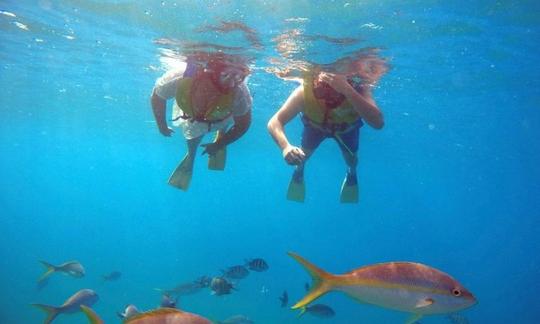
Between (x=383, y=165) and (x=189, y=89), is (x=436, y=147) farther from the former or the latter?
(x=189, y=89)

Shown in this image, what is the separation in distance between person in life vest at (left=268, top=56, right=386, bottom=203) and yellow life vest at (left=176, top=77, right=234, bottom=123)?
3.28 feet

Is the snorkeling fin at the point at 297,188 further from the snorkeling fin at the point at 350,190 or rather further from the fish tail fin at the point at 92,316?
the fish tail fin at the point at 92,316

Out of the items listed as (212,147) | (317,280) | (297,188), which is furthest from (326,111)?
(317,280)

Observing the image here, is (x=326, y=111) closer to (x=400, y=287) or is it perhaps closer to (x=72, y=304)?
(x=400, y=287)

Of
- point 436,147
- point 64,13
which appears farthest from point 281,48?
point 436,147

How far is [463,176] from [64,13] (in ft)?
177

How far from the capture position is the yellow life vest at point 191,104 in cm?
782

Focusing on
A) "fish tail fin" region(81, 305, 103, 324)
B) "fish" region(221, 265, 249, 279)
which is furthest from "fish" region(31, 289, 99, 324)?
"fish tail fin" region(81, 305, 103, 324)

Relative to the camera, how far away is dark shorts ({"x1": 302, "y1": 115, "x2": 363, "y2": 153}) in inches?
361

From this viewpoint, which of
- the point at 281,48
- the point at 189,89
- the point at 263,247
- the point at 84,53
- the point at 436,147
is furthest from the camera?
the point at 263,247

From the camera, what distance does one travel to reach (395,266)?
3.83 m

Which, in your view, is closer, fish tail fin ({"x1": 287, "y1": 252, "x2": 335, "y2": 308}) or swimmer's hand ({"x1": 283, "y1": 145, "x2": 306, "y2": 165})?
fish tail fin ({"x1": 287, "y1": 252, "x2": 335, "y2": 308})

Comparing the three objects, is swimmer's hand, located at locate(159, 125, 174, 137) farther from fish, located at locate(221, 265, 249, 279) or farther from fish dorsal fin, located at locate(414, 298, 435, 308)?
fish dorsal fin, located at locate(414, 298, 435, 308)

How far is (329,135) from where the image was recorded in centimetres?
934
